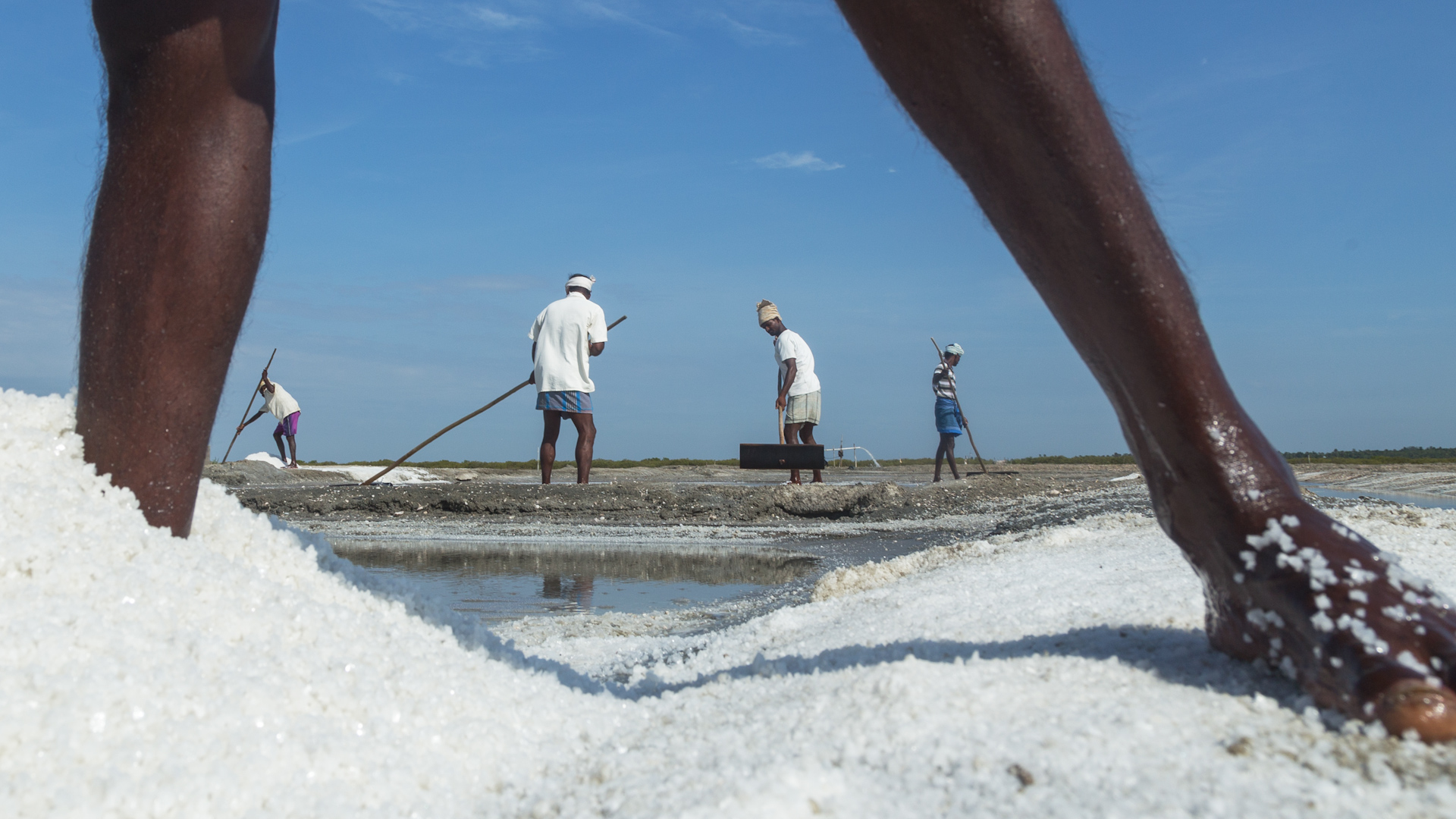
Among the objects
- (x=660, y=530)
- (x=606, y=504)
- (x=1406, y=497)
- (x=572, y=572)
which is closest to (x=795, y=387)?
(x=606, y=504)

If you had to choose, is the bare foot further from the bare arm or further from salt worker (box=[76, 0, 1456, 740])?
the bare arm

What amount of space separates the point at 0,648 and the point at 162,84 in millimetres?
750

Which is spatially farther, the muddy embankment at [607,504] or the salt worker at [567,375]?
the salt worker at [567,375]

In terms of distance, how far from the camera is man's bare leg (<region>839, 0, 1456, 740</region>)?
0.97m

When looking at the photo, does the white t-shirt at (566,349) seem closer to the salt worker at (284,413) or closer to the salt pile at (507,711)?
the salt pile at (507,711)

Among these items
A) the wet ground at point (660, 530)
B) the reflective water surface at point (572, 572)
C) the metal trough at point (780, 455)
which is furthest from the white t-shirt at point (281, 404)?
the reflective water surface at point (572, 572)

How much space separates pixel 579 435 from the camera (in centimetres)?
790

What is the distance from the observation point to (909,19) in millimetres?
1017

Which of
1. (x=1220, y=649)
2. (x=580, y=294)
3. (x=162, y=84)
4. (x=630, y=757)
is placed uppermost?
(x=580, y=294)

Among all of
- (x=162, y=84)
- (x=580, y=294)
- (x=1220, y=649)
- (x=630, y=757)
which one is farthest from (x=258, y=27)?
(x=580, y=294)

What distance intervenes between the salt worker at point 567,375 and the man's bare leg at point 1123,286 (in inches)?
268

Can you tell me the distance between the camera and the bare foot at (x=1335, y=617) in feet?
2.73

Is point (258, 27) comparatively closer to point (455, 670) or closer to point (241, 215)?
point (241, 215)

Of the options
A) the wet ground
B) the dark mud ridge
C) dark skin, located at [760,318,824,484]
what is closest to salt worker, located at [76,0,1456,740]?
the wet ground
